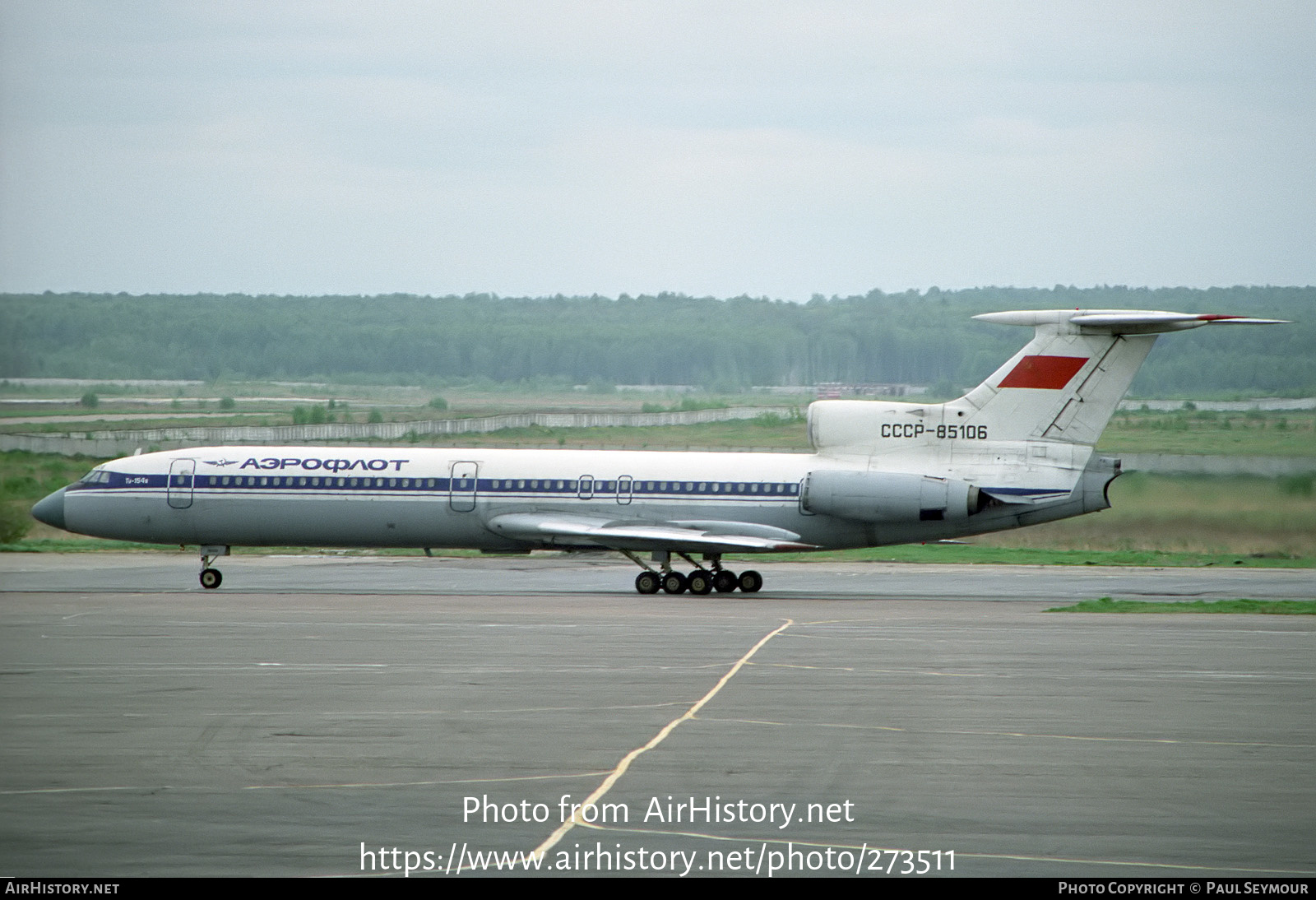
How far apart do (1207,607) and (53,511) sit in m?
26.6

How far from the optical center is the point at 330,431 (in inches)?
2800

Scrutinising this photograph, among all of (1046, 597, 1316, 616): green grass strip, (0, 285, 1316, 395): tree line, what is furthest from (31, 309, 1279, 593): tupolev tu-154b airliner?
(0, 285, 1316, 395): tree line

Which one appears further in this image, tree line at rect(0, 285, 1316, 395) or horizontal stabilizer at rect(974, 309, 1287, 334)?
tree line at rect(0, 285, 1316, 395)

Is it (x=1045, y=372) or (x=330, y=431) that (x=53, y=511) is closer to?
(x=1045, y=372)

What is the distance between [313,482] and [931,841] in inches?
1011

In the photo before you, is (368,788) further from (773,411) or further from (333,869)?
(773,411)

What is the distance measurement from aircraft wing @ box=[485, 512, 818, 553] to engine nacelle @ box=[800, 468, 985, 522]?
131 centimetres

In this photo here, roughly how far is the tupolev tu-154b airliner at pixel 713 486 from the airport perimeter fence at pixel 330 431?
9554mm

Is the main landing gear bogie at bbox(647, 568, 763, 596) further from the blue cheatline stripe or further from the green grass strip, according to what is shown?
the green grass strip

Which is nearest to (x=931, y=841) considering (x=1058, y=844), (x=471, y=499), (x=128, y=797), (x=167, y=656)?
(x=1058, y=844)

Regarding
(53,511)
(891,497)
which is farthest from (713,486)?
(53,511)

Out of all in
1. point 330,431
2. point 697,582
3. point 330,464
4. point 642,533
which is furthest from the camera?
point 330,431

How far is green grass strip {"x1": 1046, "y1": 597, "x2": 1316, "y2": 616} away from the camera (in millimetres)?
28812

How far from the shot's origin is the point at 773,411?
277ft
